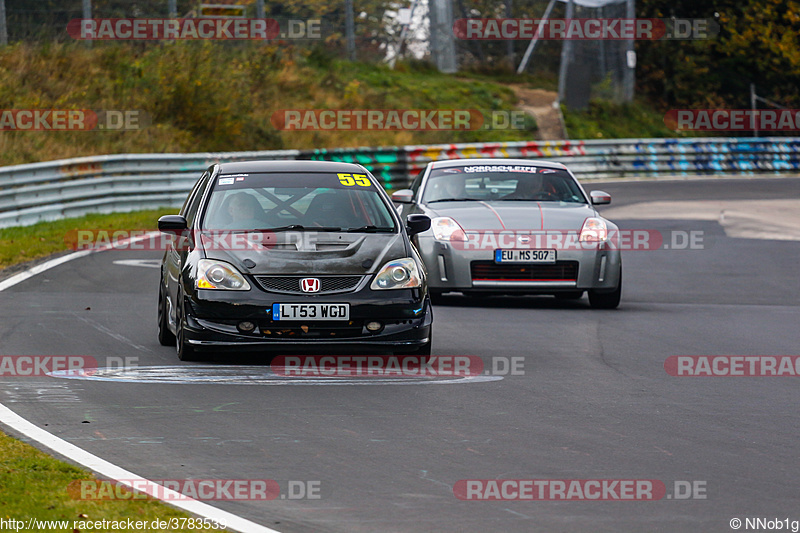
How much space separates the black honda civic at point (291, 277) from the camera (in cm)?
849

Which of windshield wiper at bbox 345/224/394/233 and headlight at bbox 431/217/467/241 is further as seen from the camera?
headlight at bbox 431/217/467/241

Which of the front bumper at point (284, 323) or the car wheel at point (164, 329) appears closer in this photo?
the front bumper at point (284, 323)

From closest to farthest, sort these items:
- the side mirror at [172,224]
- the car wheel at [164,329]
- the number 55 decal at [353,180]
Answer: the side mirror at [172,224] → the car wheel at [164,329] → the number 55 decal at [353,180]

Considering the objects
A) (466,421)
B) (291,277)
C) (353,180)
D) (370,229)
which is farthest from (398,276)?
(466,421)

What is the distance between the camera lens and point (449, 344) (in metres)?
9.94

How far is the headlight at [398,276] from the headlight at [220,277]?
89 cm

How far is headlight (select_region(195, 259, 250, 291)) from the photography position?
855cm

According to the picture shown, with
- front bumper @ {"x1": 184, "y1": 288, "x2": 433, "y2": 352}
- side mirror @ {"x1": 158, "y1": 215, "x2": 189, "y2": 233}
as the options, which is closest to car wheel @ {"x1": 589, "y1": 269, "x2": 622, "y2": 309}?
front bumper @ {"x1": 184, "y1": 288, "x2": 433, "y2": 352}

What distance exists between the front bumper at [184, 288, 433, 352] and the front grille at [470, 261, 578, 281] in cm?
357

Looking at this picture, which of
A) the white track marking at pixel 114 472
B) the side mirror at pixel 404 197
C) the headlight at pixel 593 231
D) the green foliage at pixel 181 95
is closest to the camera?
the white track marking at pixel 114 472

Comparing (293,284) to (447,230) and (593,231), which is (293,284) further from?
(593,231)

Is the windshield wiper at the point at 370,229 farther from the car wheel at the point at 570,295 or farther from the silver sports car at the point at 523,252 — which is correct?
the car wheel at the point at 570,295

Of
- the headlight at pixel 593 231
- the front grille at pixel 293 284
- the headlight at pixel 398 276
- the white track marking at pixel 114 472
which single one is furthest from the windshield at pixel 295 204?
the headlight at pixel 593 231

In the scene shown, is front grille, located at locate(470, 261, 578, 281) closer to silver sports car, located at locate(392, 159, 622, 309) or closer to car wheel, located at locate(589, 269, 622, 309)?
silver sports car, located at locate(392, 159, 622, 309)
